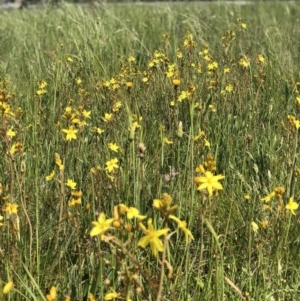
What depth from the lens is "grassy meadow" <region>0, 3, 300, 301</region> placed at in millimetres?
1201

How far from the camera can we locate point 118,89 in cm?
224

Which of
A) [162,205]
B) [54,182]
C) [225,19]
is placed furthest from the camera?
[225,19]

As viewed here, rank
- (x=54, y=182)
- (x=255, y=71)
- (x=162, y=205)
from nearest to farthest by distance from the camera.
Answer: (x=162, y=205) → (x=54, y=182) → (x=255, y=71)

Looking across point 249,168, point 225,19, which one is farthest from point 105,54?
point 225,19

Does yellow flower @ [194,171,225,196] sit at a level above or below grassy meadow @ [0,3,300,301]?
above

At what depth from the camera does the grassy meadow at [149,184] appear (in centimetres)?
120

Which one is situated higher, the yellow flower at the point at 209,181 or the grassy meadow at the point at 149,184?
the yellow flower at the point at 209,181

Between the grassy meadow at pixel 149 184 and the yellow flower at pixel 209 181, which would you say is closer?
the yellow flower at pixel 209 181

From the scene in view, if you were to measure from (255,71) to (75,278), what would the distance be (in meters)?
2.05

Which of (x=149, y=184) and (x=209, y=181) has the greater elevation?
(x=209, y=181)

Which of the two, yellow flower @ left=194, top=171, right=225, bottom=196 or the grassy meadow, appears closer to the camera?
yellow flower @ left=194, top=171, right=225, bottom=196

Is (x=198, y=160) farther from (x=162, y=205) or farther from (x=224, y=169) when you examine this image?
(x=162, y=205)

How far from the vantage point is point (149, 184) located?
161 centimetres

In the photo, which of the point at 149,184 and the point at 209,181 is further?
→ the point at 149,184
